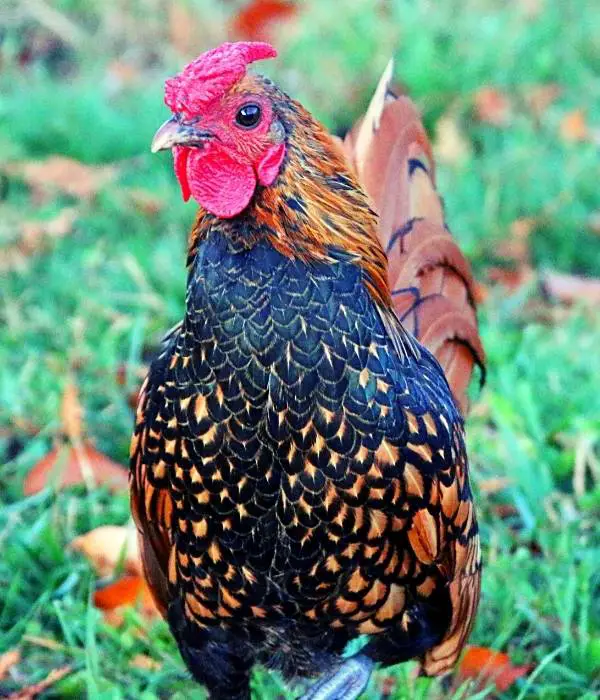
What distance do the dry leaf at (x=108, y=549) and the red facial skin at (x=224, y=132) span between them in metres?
1.41

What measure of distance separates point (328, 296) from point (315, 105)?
3648 millimetres

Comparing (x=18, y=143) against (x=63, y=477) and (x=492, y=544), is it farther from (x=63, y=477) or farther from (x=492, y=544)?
(x=492, y=544)

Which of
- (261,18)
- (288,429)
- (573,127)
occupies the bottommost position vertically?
(288,429)

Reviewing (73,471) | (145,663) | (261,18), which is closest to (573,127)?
(261,18)

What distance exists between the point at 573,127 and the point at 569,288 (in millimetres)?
1270

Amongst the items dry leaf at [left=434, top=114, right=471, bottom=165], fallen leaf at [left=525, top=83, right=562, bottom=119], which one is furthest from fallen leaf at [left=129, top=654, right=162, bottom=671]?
fallen leaf at [left=525, top=83, right=562, bottom=119]

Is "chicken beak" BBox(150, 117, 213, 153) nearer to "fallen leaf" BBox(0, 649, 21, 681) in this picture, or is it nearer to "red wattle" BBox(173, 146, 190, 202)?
"red wattle" BBox(173, 146, 190, 202)

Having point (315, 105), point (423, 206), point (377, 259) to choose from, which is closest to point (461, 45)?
point (315, 105)

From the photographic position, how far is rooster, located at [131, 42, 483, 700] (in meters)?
1.94

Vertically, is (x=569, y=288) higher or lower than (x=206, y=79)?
lower

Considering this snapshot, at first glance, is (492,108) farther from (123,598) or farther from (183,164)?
(183,164)

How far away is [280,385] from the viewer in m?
1.98

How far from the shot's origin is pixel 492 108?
5.43m

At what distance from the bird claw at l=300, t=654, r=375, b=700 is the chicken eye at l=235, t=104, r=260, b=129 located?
1.13 metres
